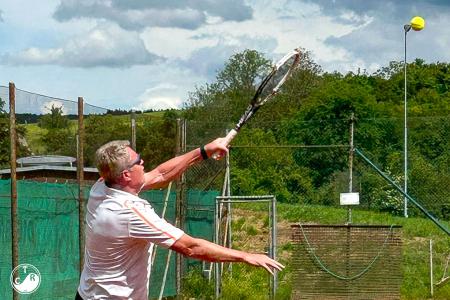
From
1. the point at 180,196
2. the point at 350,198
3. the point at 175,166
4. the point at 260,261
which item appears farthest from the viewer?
the point at 350,198

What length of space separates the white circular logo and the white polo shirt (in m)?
4.86

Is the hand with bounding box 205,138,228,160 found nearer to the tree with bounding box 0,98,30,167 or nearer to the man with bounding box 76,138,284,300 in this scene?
the man with bounding box 76,138,284,300

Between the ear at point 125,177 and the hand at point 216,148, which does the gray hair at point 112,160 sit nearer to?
the ear at point 125,177

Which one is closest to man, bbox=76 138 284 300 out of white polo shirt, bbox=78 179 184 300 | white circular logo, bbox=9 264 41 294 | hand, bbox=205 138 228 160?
white polo shirt, bbox=78 179 184 300

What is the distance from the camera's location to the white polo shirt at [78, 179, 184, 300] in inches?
203

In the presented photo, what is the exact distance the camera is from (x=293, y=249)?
15.8 meters

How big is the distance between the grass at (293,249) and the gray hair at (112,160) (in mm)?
10143

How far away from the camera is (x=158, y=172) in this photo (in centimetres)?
638

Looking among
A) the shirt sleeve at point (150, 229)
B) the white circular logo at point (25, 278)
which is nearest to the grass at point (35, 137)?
the white circular logo at point (25, 278)

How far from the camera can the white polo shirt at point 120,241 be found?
16.9ft

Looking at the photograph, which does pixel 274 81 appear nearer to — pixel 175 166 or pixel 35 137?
pixel 175 166

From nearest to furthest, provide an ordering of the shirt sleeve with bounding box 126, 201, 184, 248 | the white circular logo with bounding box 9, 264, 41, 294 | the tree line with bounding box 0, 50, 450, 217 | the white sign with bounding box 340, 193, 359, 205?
1. the shirt sleeve with bounding box 126, 201, 184, 248
2. the white circular logo with bounding box 9, 264, 41, 294
3. the tree line with bounding box 0, 50, 450, 217
4. the white sign with bounding box 340, 193, 359, 205

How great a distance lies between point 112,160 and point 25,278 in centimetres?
551

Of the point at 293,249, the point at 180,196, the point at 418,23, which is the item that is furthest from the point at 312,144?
the point at 180,196
